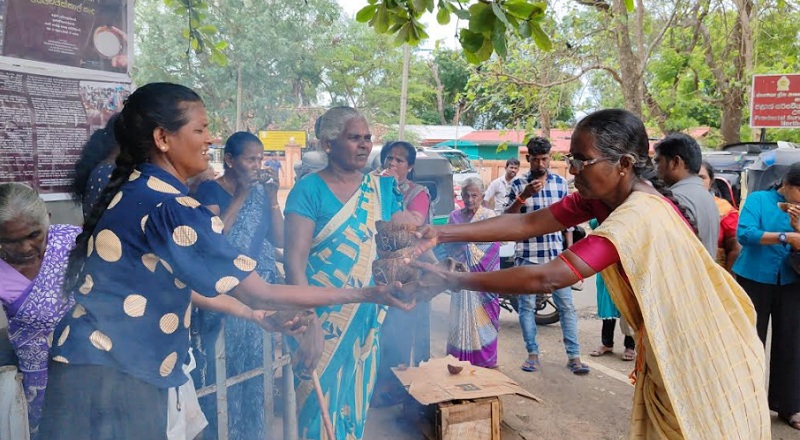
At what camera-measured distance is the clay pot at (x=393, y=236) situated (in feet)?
8.07

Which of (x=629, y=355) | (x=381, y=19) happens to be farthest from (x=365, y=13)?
(x=629, y=355)

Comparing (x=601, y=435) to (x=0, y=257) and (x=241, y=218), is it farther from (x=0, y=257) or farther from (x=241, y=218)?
(x=0, y=257)

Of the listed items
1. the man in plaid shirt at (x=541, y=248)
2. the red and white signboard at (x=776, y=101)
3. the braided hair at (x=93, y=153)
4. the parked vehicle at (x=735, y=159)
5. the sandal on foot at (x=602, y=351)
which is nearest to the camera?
the braided hair at (x=93, y=153)

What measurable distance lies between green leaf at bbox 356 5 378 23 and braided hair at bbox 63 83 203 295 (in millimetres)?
1279

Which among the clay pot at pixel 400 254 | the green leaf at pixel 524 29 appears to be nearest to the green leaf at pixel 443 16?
the green leaf at pixel 524 29

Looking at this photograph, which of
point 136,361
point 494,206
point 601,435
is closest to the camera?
point 136,361

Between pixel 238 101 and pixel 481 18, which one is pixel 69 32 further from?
pixel 238 101

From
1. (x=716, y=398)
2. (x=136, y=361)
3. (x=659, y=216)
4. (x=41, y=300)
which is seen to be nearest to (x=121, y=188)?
(x=136, y=361)

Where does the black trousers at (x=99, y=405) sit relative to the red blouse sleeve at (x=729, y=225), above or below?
below

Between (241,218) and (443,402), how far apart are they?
1.76 metres

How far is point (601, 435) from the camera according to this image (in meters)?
4.03

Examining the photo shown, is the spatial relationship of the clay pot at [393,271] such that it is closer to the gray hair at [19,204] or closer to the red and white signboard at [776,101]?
the gray hair at [19,204]

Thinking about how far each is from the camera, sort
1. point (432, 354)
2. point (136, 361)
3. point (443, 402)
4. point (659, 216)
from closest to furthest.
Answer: point (136, 361) → point (659, 216) → point (443, 402) → point (432, 354)

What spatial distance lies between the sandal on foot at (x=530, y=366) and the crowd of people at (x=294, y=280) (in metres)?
2.21
